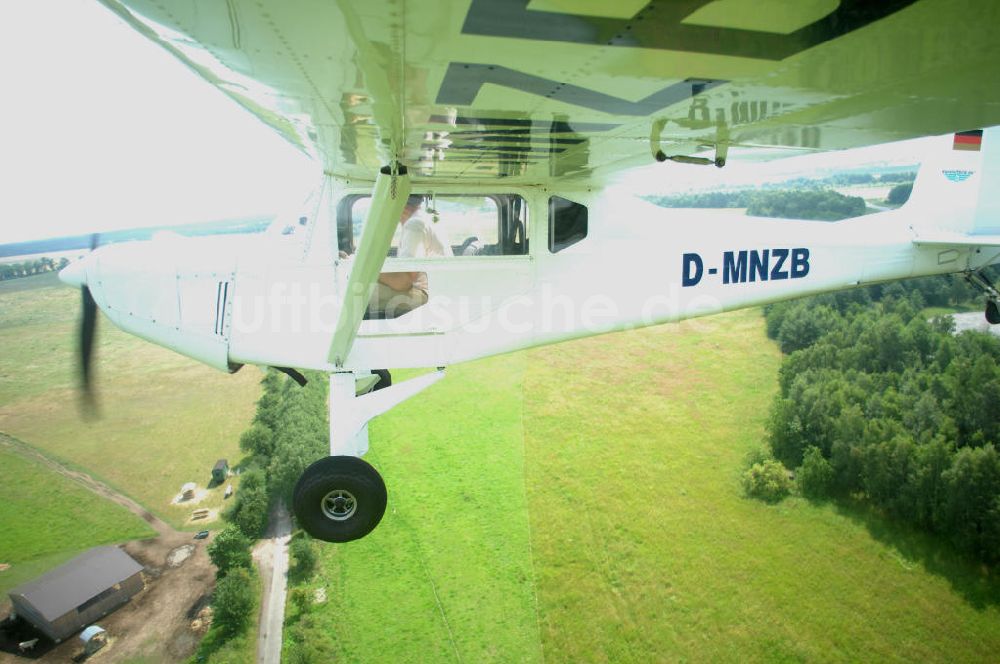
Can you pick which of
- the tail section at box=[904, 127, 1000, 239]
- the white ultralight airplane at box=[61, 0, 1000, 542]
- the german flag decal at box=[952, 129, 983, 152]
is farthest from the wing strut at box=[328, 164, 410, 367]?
the german flag decal at box=[952, 129, 983, 152]

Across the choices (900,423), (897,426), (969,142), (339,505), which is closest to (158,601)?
(339,505)

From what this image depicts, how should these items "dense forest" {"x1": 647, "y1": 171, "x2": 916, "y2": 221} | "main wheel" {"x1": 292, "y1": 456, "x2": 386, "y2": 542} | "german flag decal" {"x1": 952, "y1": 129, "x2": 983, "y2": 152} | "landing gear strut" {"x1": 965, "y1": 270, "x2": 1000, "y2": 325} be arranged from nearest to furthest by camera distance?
"main wheel" {"x1": 292, "y1": 456, "x2": 386, "y2": 542}, "landing gear strut" {"x1": 965, "y1": 270, "x2": 1000, "y2": 325}, "german flag decal" {"x1": 952, "y1": 129, "x2": 983, "y2": 152}, "dense forest" {"x1": 647, "y1": 171, "x2": 916, "y2": 221}

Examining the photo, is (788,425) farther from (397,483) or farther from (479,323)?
(479,323)

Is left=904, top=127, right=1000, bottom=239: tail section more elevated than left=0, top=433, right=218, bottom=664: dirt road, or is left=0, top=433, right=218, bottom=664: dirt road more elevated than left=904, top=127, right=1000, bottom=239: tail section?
left=904, top=127, right=1000, bottom=239: tail section

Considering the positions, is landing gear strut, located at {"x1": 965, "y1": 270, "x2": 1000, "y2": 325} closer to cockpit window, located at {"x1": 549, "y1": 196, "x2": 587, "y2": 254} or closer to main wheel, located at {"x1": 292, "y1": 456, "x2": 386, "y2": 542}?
cockpit window, located at {"x1": 549, "y1": 196, "x2": 587, "y2": 254}

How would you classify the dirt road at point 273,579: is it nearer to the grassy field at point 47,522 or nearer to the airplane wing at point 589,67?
the grassy field at point 47,522

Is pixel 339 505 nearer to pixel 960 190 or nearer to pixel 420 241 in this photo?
pixel 420 241
